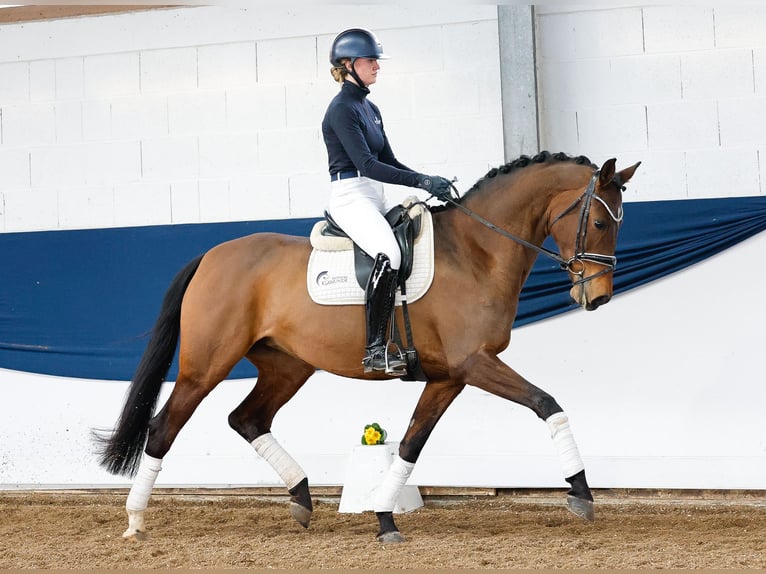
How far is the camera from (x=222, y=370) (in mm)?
4883

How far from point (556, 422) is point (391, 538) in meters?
0.98

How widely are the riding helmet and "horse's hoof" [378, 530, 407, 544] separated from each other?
2.19 metres

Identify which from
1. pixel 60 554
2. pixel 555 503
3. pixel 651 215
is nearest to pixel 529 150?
pixel 651 215

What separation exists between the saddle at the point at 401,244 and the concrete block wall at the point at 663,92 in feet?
5.76

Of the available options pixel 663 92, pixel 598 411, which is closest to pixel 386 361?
pixel 598 411

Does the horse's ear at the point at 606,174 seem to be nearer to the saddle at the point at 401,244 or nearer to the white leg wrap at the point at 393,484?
the saddle at the point at 401,244

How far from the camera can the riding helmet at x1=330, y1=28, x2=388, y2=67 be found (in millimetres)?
4578

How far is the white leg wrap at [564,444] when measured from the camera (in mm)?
4150

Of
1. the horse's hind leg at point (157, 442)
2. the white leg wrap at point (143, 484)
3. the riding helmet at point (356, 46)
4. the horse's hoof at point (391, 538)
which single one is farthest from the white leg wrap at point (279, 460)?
the riding helmet at point (356, 46)

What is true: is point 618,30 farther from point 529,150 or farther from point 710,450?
point 710,450

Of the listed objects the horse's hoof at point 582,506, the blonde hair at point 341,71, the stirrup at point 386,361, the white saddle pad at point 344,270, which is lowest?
the horse's hoof at point 582,506

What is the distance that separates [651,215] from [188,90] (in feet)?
10.3

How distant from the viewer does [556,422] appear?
163 inches

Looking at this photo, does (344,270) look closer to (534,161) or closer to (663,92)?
(534,161)
